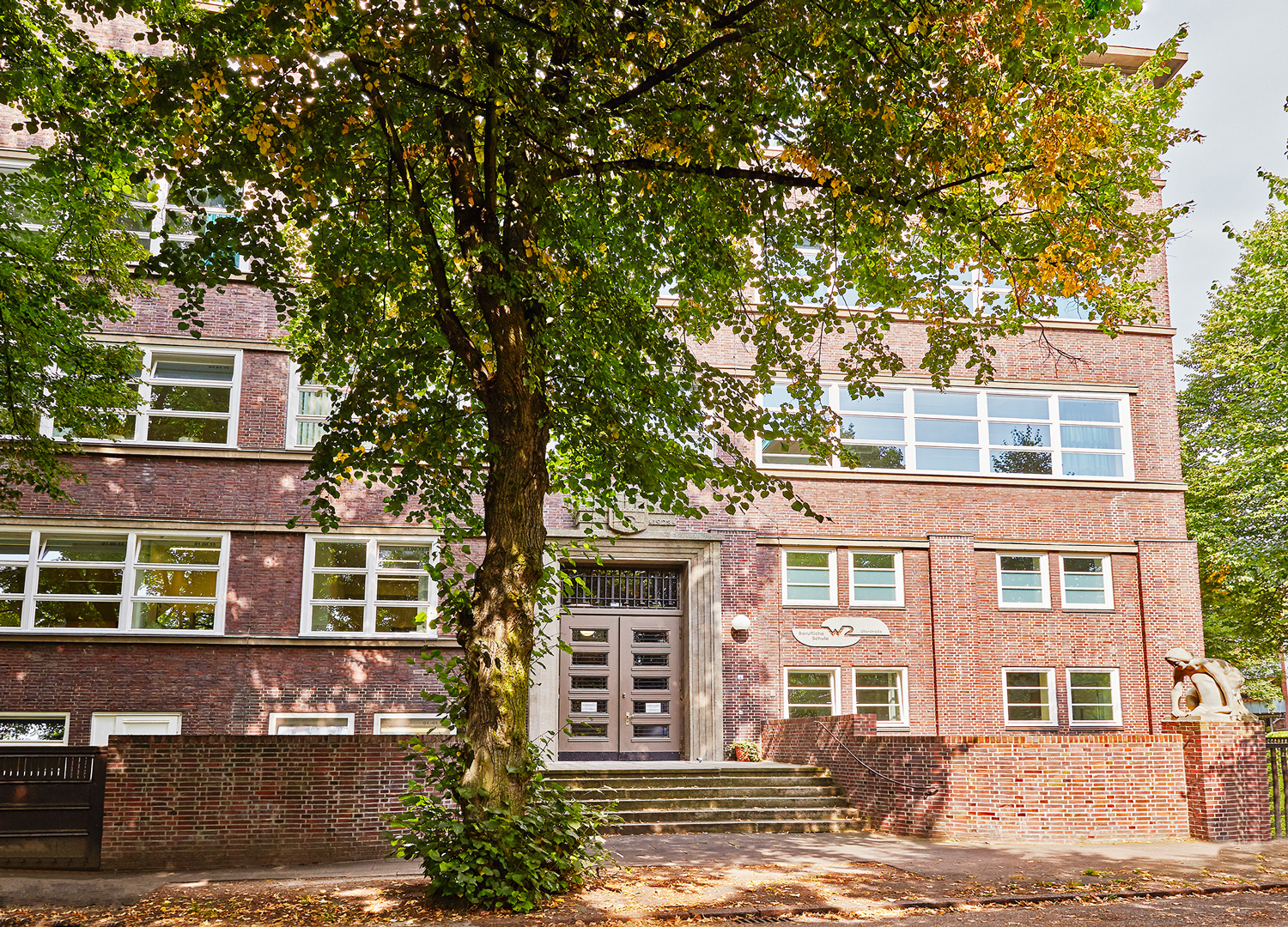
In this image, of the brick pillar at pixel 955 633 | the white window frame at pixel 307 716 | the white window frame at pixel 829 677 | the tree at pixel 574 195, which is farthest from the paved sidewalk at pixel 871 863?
the white window frame at pixel 307 716

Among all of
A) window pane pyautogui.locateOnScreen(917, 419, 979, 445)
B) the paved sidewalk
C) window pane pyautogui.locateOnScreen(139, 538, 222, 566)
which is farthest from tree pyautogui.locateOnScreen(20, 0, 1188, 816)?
window pane pyautogui.locateOnScreen(917, 419, 979, 445)

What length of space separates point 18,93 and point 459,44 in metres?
5.40

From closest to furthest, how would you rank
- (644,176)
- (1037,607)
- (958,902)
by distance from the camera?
1. (958,902)
2. (644,176)
3. (1037,607)

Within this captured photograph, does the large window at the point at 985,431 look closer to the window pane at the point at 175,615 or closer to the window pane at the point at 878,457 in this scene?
the window pane at the point at 878,457

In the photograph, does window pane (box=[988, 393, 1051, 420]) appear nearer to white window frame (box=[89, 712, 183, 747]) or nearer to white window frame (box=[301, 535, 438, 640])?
white window frame (box=[301, 535, 438, 640])

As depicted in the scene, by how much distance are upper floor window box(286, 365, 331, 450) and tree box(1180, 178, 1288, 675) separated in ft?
65.9

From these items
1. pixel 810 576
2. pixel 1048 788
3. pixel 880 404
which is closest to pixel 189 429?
pixel 810 576

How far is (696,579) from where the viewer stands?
18625 mm

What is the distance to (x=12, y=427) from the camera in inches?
539

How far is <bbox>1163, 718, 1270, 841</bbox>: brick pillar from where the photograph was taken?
43.1 feet

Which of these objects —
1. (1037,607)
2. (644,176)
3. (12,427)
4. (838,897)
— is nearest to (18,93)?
(12,427)

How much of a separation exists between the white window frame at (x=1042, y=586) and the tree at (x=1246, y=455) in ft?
30.5

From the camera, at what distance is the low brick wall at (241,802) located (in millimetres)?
11133

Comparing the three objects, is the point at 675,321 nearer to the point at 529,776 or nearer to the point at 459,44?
the point at 459,44
